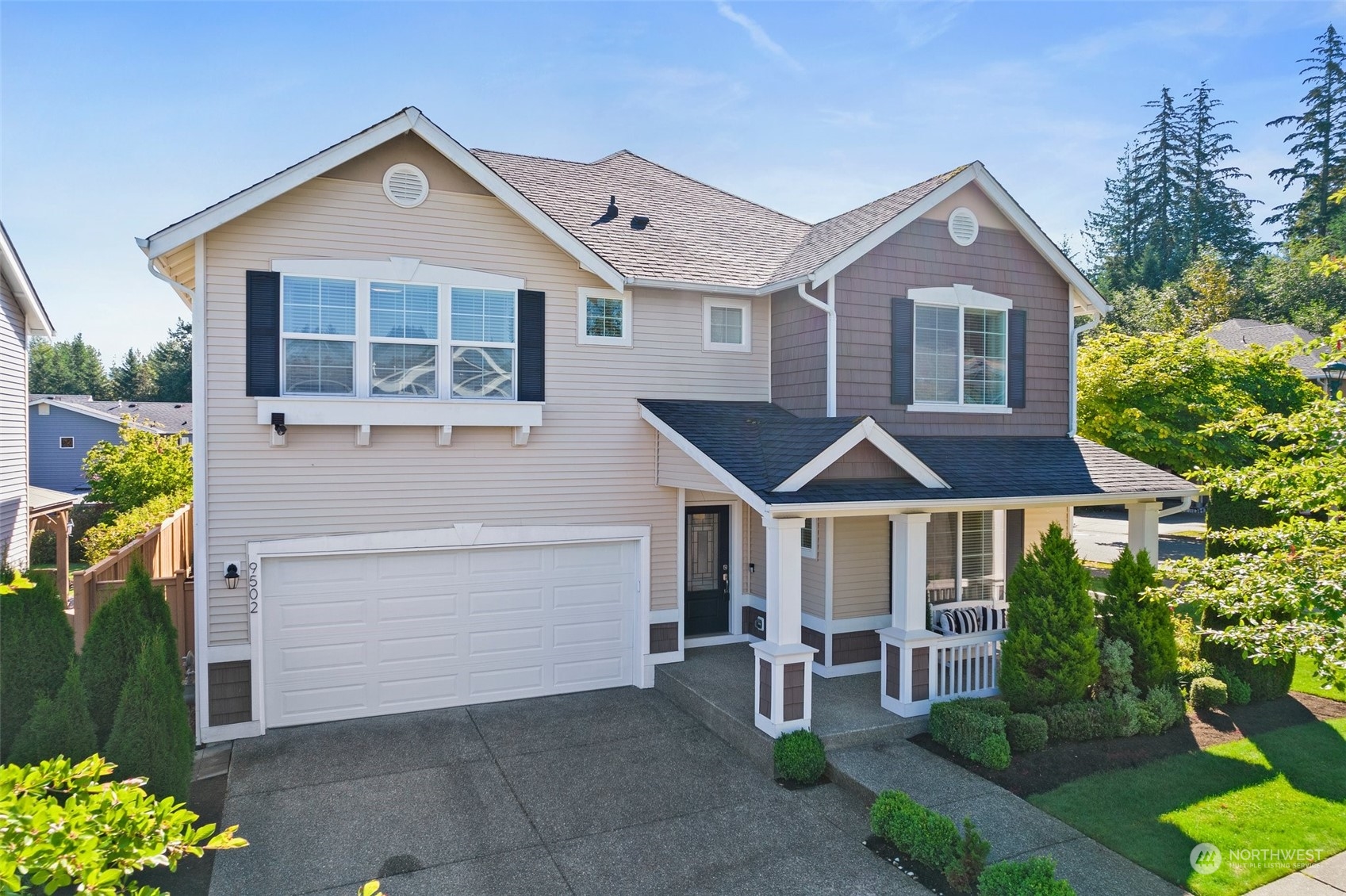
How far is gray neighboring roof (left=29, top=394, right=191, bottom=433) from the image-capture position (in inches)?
1314

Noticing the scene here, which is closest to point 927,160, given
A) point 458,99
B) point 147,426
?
point 458,99

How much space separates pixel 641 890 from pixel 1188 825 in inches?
190

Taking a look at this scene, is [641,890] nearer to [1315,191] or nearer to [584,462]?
Answer: [584,462]

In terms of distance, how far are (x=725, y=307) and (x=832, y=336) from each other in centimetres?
176

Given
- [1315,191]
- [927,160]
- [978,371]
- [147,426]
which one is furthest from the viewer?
[1315,191]

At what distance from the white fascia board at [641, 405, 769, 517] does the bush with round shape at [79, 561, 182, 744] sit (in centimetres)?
555

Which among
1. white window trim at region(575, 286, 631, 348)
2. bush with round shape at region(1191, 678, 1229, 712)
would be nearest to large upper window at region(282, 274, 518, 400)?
white window trim at region(575, 286, 631, 348)

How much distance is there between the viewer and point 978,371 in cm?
1152

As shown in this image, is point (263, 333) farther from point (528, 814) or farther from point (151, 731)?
point (528, 814)

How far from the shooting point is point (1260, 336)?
3372 cm

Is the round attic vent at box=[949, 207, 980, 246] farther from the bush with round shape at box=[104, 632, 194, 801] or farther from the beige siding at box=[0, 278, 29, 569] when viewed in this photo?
the beige siding at box=[0, 278, 29, 569]

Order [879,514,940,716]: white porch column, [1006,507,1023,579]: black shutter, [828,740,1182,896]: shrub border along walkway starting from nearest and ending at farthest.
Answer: [828,740,1182,896]: shrub border along walkway
[879,514,940,716]: white porch column
[1006,507,1023,579]: black shutter

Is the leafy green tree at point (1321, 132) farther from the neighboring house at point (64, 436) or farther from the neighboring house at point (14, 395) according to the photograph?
the neighboring house at point (64, 436)

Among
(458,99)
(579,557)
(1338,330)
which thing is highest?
(458,99)
